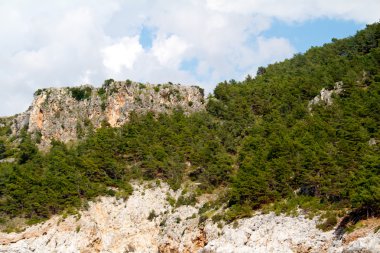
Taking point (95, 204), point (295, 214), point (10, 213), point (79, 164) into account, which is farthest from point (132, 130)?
point (295, 214)

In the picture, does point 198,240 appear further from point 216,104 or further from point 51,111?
point 51,111

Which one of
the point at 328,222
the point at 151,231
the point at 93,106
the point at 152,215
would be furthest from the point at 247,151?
the point at 93,106

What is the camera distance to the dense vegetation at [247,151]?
68.2m

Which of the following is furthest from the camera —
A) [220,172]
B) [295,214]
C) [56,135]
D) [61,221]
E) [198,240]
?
[56,135]

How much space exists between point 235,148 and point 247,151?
23.6ft

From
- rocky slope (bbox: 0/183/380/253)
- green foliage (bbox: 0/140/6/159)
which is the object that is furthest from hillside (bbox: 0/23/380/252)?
rocky slope (bbox: 0/183/380/253)

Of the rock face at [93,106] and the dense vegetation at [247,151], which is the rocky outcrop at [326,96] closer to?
the dense vegetation at [247,151]

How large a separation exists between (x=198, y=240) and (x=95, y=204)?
19.2 m

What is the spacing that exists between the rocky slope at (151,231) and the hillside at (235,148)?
206cm

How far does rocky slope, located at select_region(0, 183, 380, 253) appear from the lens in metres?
62.8

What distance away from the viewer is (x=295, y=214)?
6284 cm

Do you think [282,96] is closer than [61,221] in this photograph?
No

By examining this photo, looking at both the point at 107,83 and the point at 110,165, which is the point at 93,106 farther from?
the point at 110,165

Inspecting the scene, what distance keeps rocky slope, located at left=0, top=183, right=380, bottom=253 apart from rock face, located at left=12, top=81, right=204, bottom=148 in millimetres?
26343
